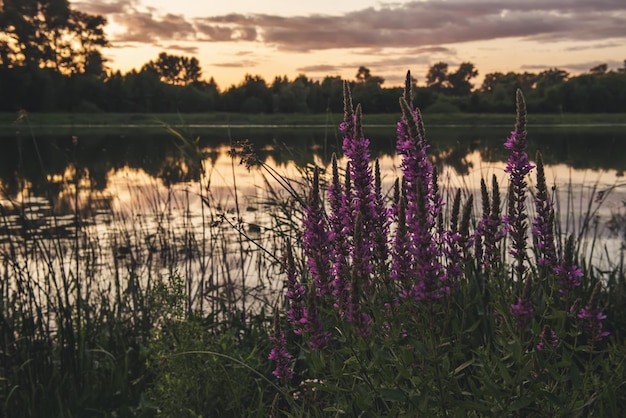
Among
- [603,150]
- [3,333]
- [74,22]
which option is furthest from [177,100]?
[3,333]

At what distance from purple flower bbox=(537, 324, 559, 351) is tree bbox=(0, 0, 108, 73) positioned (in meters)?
77.5

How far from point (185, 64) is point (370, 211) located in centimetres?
13985

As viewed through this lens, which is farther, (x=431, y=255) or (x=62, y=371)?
(x=62, y=371)

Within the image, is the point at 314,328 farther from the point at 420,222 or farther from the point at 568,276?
the point at 568,276

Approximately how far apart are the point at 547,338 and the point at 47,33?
283 feet

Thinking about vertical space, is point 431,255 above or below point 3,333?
above

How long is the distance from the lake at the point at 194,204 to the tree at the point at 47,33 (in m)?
43.0

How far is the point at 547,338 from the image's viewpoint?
124 inches

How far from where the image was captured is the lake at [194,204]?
294 inches

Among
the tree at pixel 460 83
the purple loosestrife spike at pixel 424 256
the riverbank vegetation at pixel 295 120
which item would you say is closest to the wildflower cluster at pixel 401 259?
the purple loosestrife spike at pixel 424 256

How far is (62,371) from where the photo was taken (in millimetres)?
5969

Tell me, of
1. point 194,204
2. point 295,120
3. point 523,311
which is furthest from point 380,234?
point 295,120

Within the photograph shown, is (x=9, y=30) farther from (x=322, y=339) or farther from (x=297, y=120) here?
(x=322, y=339)

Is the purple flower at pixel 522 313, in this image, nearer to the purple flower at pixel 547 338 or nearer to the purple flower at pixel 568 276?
the purple flower at pixel 547 338
